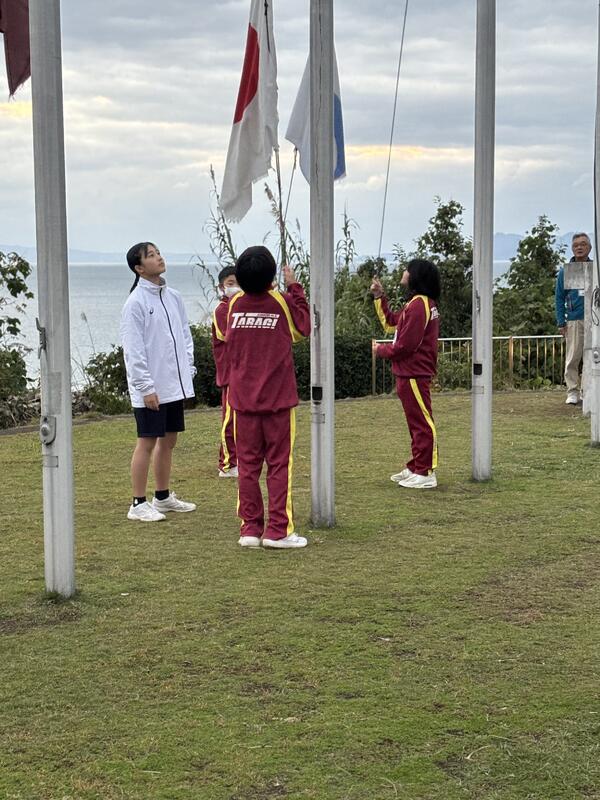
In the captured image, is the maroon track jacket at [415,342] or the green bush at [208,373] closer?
the maroon track jacket at [415,342]

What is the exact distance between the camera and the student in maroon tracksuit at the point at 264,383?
23.7ft

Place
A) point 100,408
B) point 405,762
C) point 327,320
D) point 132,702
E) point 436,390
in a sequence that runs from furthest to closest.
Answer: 1. point 436,390
2. point 100,408
3. point 327,320
4. point 132,702
5. point 405,762

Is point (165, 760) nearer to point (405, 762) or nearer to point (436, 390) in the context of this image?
point (405, 762)

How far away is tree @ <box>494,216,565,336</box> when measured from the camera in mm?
19266

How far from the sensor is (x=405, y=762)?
4090 mm

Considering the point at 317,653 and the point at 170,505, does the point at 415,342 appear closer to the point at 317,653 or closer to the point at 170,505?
the point at 170,505

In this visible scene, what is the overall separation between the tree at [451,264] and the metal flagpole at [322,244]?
1282 centimetres

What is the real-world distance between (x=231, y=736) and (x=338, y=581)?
7.18ft

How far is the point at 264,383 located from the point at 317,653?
2313mm

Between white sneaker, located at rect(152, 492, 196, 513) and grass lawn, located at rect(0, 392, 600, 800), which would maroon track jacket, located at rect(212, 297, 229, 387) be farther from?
white sneaker, located at rect(152, 492, 196, 513)

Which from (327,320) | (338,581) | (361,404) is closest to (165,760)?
(338,581)

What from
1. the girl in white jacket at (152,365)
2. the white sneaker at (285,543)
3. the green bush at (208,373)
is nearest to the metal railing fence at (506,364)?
the green bush at (208,373)

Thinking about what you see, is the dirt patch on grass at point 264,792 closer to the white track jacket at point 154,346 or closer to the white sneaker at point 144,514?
A: the white track jacket at point 154,346

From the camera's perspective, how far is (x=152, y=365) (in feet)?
26.0
